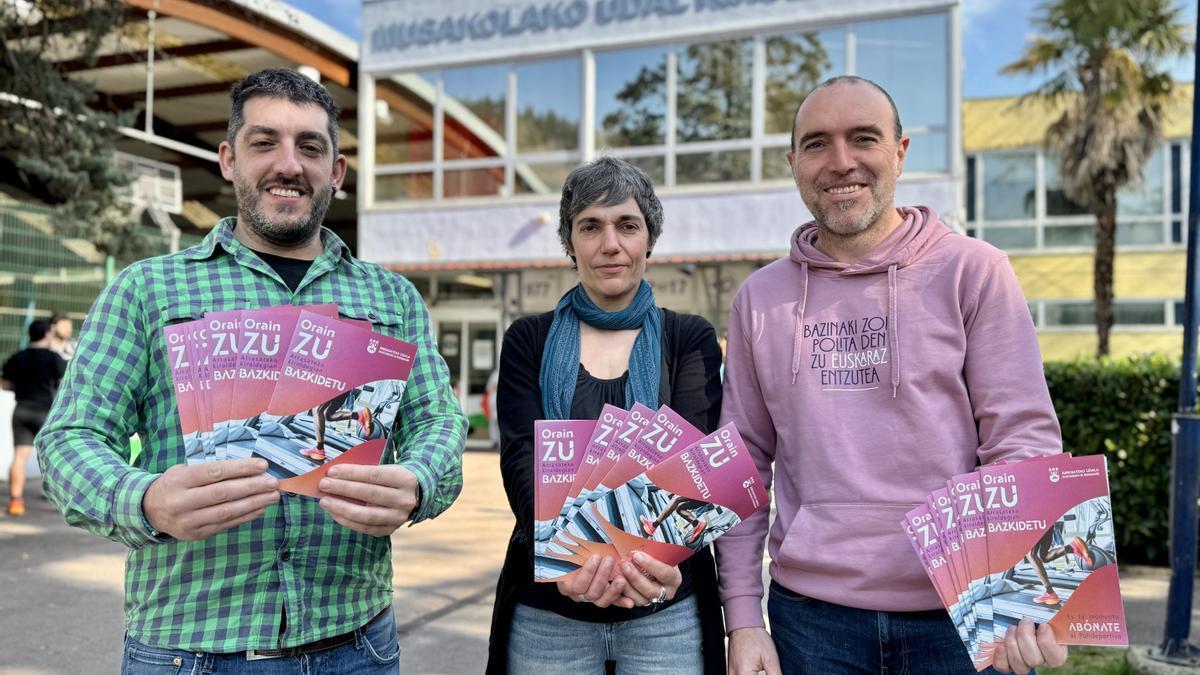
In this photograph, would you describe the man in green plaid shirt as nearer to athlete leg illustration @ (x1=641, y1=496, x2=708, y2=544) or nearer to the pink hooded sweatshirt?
athlete leg illustration @ (x1=641, y1=496, x2=708, y2=544)

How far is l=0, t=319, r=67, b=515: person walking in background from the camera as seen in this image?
8.22 metres

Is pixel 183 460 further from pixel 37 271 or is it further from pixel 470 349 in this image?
pixel 470 349

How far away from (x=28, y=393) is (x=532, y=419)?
8163 millimetres

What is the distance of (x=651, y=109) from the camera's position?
13.6 metres

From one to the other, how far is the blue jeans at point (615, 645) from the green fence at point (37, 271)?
9.49m

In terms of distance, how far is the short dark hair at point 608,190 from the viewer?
225 centimetres

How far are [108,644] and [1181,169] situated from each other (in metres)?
22.0

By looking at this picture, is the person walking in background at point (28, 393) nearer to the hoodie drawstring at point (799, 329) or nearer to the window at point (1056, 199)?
the hoodie drawstring at point (799, 329)

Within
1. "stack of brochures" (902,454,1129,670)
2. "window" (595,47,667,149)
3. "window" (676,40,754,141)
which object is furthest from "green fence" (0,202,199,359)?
"stack of brochures" (902,454,1129,670)

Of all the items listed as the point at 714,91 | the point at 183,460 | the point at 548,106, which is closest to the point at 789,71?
the point at 714,91

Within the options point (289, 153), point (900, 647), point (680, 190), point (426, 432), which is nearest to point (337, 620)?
point (426, 432)

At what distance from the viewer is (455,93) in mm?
14859

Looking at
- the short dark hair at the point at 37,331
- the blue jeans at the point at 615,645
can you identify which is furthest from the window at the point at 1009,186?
the blue jeans at the point at 615,645

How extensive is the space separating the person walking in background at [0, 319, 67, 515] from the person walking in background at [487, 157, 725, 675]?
7.63 m
